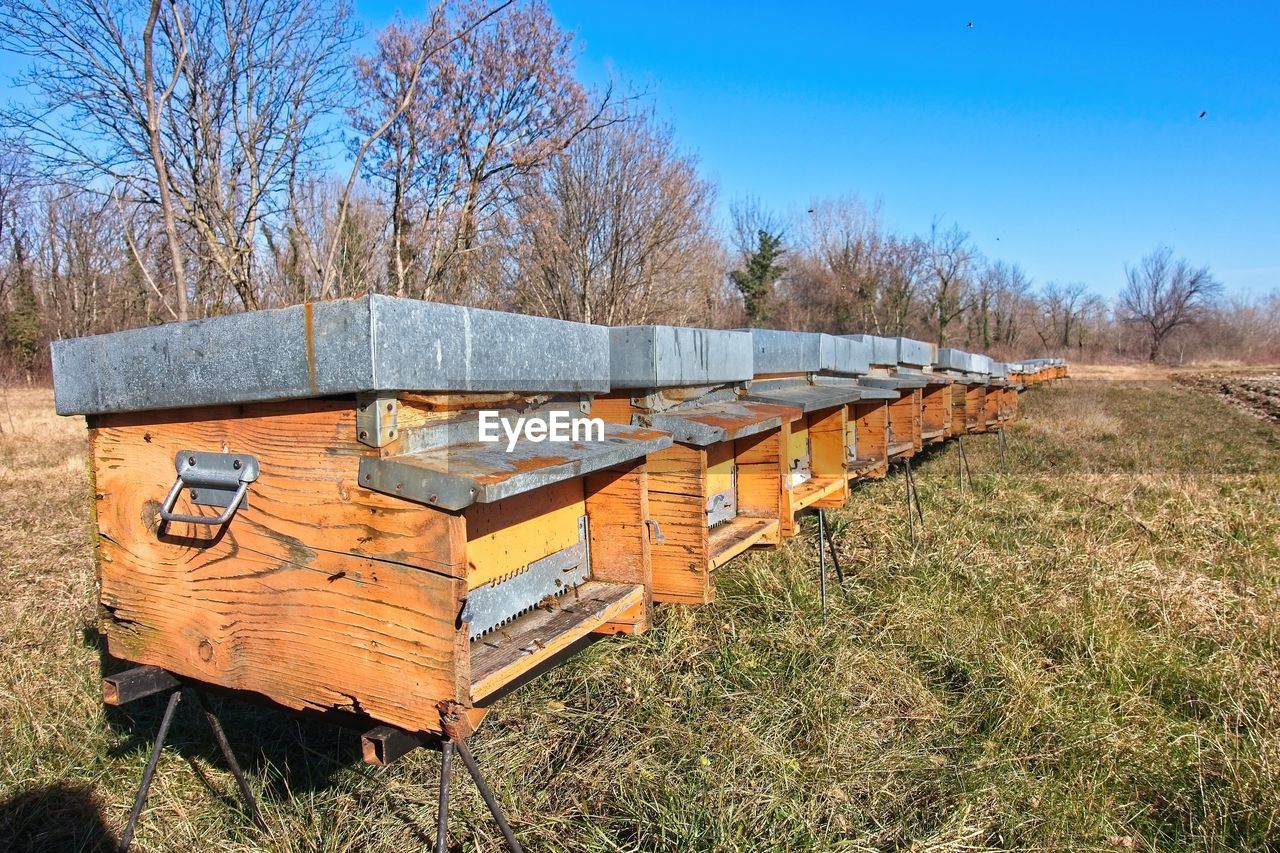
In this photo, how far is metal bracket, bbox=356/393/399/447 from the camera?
1.33 m

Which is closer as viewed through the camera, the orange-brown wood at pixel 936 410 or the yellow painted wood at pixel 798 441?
the yellow painted wood at pixel 798 441

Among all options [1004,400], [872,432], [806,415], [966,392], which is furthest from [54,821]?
[1004,400]

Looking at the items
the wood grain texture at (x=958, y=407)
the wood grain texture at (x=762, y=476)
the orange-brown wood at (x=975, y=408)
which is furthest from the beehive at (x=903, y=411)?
the orange-brown wood at (x=975, y=408)

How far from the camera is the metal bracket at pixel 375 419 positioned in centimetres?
133

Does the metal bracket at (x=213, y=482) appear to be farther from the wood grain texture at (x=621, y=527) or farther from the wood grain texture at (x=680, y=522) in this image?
the wood grain texture at (x=680, y=522)

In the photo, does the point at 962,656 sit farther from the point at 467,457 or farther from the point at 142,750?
the point at 142,750

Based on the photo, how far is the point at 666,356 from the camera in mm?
2605

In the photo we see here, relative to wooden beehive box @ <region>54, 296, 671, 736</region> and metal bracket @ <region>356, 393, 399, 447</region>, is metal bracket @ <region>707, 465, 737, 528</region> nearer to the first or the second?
wooden beehive box @ <region>54, 296, 671, 736</region>

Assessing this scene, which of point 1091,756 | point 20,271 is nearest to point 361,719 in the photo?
point 1091,756

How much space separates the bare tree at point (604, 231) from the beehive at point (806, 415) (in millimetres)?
7008

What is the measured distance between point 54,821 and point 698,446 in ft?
8.20

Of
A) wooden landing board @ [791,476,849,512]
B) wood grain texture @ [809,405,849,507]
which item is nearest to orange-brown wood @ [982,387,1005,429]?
wood grain texture @ [809,405,849,507]

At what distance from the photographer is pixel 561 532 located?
6.50ft

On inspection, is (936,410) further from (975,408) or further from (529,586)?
(529,586)
